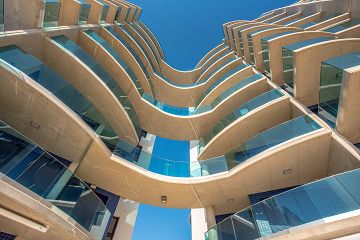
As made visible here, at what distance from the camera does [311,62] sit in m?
12.9

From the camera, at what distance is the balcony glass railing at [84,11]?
16969mm

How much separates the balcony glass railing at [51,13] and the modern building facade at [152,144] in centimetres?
9

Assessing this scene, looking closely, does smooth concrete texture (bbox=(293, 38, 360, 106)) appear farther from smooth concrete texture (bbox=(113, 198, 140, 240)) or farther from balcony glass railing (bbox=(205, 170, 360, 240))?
smooth concrete texture (bbox=(113, 198, 140, 240))

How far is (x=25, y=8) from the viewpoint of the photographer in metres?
11.7

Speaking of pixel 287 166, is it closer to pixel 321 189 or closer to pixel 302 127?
pixel 302 127

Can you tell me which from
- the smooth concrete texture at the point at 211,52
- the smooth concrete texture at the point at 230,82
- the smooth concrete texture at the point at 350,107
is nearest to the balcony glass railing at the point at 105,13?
the smooth concrete texture at the point at 230,82

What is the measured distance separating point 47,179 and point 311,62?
12.4 metres

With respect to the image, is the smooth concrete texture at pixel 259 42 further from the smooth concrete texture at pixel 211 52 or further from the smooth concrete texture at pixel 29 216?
the smooth concrete texture at pixel 29 216

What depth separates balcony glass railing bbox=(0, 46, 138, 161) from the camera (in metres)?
9.05

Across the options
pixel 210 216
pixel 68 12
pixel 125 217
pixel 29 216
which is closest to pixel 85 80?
pixel 68 12

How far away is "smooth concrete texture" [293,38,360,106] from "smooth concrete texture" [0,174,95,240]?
38.2ft

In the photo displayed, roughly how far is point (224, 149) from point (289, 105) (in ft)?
13.4

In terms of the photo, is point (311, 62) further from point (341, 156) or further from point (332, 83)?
point (341, 156)

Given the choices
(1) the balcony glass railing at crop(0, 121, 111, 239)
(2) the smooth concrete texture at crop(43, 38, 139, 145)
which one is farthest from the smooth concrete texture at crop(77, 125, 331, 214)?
(2) the smooth concrete texture at crop(43, 38, 139, 145)
